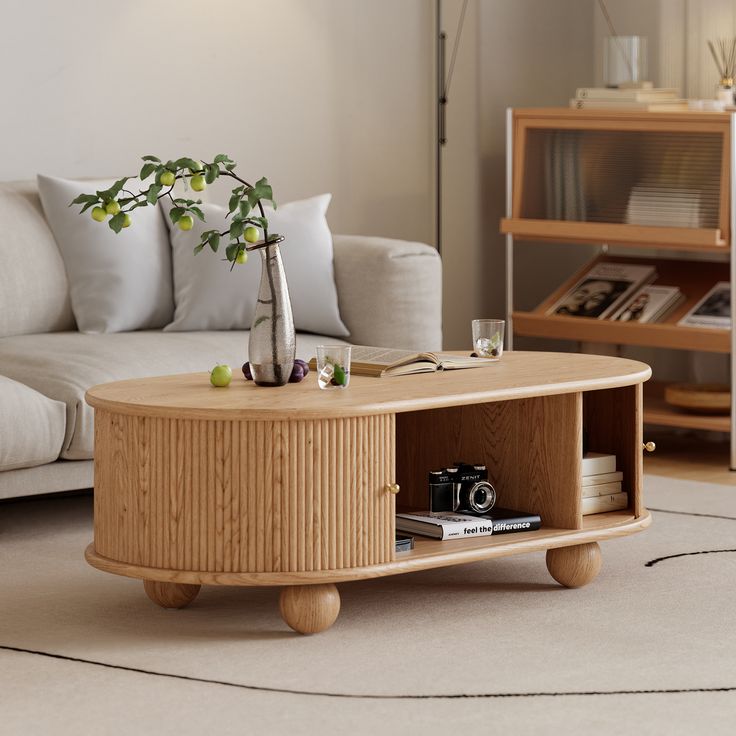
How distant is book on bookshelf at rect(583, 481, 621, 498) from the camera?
289 cm

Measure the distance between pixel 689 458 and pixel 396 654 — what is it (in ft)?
7.48

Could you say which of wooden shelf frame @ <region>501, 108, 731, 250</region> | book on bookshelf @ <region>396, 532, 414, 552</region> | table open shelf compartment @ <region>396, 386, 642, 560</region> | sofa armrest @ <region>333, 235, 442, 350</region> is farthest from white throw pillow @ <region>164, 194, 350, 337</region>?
book on bookshelf @ <region>396, 532, 414, 552</region>

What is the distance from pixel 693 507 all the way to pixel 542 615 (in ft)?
3.77

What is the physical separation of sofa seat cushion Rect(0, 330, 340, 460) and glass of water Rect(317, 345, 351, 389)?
525mm

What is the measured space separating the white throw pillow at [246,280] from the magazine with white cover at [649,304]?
3.34 ft

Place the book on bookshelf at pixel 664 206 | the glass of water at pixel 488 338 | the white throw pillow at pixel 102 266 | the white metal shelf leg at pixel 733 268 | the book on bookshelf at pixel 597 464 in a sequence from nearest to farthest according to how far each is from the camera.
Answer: the book on bookshelf at pixel 597 464
the glass of water at pixel 488 338
the white throw pillow at pixel 102 266
the white metal shelf leg at pixel 733 268
the book on bookshelf at pixel 664 206

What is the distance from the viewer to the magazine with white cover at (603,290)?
4.61 m

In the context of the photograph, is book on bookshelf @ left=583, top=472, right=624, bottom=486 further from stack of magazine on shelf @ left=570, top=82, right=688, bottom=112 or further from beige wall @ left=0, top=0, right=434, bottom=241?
beige wall @ left=0, top=0, right=434, bottom=241

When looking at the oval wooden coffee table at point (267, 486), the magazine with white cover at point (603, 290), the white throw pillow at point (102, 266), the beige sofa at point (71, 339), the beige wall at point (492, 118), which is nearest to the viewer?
the oval wooden coffee table at point (267, 486)

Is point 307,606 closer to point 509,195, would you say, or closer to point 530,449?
point 530,449

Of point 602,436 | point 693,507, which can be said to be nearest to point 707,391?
point 693,507

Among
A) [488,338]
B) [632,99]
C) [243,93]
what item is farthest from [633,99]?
[488,338]

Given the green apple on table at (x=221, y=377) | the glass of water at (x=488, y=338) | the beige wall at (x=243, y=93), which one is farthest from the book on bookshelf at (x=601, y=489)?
the beige wall at (x=243, y=93)

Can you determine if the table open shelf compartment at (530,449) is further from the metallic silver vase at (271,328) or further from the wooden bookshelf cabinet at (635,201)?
the wooden bookshelf cabinet at (635,201)
